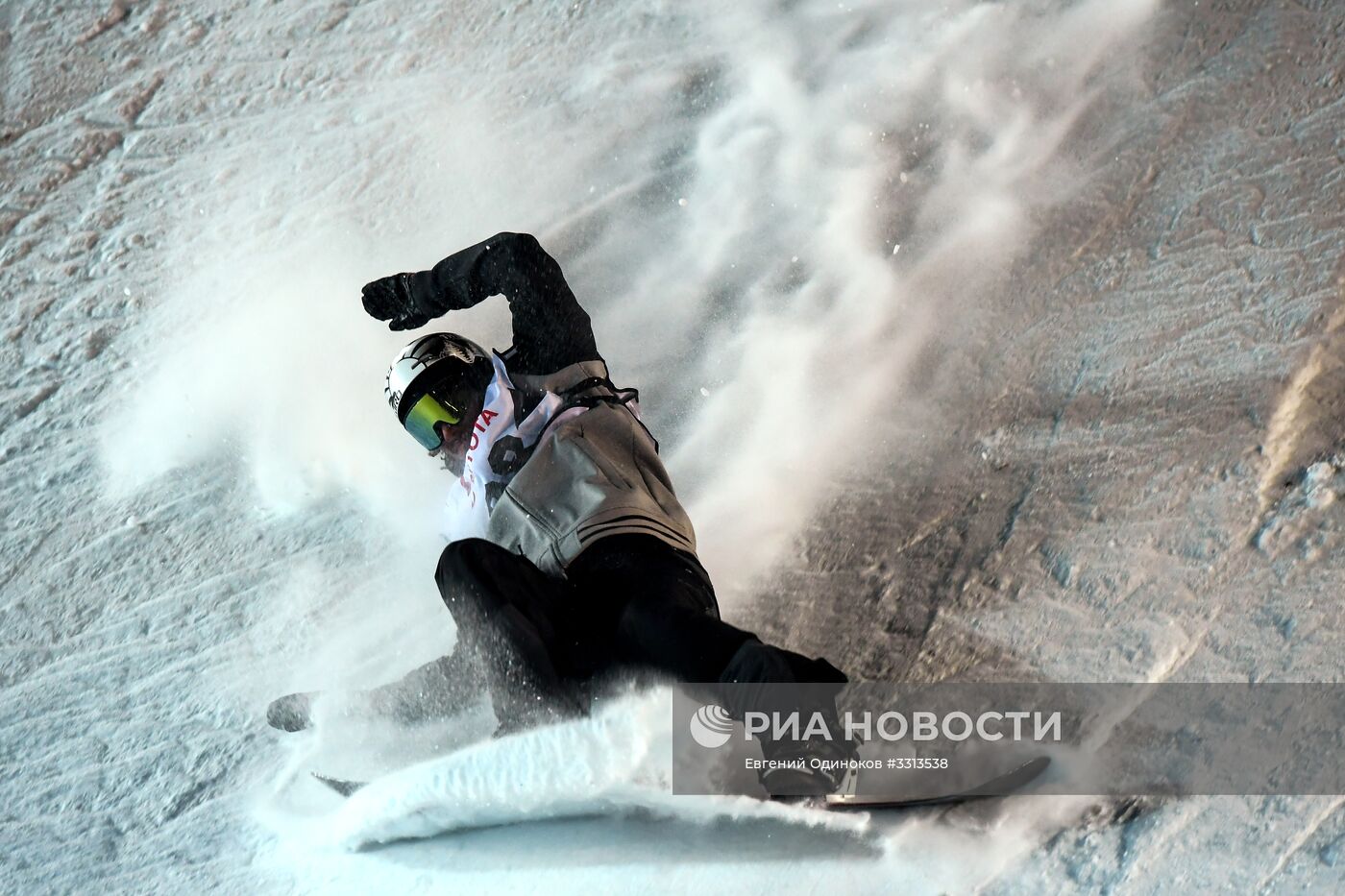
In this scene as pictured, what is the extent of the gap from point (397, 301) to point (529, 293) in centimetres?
41

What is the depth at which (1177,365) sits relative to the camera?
284cm

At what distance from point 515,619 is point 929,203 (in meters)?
2.08

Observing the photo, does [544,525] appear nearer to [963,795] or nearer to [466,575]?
[466,575]

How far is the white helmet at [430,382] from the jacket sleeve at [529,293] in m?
0.13

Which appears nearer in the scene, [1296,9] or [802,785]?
[802,785]

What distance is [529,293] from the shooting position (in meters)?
2.46

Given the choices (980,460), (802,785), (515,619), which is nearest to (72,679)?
(515,619)

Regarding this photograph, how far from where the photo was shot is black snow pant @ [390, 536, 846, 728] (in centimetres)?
191

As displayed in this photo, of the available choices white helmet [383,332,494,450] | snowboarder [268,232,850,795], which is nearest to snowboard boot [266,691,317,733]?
snowboarder [268,232,850,795]

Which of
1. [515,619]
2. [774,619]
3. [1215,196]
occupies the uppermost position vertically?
[515,619]

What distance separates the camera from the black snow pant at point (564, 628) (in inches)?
75.3

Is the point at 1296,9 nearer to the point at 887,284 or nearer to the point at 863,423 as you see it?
the point at 887,284

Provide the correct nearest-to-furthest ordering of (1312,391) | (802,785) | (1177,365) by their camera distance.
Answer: (802,785) → (1312,391) → (1177,365)

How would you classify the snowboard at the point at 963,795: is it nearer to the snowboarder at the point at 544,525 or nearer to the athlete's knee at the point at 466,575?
the snowboarder at the point at 544,525
